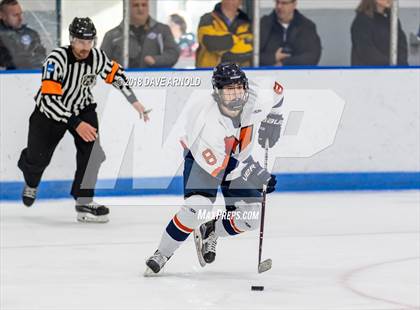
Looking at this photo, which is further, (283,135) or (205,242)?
(283,135)

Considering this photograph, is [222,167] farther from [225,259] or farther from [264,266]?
[225,259]

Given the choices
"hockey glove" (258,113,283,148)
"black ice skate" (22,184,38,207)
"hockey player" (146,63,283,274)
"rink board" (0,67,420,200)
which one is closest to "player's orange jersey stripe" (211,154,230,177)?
"hockey player" (146,63,283,274)

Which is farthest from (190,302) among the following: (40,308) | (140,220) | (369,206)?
(369,206)

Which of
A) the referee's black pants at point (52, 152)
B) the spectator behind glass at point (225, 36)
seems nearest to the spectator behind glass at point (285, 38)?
the spectator behind glass at point (225, 36)

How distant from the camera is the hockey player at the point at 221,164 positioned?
5.05 meters

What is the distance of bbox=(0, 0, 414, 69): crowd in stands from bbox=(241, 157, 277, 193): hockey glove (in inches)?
115

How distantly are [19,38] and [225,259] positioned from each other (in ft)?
8.98

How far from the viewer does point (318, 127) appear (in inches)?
319

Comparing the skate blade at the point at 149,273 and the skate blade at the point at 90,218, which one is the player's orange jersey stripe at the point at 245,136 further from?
the skate blade at the point at 90,218

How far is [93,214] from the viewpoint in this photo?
694 cm

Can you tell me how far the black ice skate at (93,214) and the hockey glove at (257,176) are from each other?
194cm

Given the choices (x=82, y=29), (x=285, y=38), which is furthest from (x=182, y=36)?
(x=82, y=29)

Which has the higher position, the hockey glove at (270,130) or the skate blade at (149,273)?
the hockey glove at (270,130)

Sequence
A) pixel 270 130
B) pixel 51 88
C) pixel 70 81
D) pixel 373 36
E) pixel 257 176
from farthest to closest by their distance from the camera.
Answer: pixel 373 36
pixel 70 81
pixel 51 88
pixel 270 130
pixel 257 176
